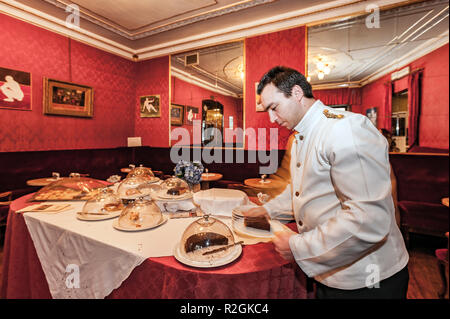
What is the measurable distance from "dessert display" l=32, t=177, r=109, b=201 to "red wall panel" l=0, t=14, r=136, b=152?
10.2 feet

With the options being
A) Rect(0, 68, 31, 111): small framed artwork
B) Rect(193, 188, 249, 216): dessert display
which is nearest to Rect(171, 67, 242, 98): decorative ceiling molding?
Rect(0, 68, 31, 111): small framed artwork

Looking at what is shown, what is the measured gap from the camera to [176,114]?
594 centimetres

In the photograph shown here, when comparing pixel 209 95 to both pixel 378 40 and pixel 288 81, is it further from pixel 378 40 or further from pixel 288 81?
pixel 288 81

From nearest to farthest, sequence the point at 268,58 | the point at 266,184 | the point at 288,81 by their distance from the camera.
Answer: the point at 288,81
the point at 266,184
the point at 268,58

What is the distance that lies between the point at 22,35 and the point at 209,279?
18.5 feet

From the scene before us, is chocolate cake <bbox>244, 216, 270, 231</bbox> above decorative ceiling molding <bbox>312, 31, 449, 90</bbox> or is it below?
below

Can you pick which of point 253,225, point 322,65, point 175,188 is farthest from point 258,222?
point 322,65

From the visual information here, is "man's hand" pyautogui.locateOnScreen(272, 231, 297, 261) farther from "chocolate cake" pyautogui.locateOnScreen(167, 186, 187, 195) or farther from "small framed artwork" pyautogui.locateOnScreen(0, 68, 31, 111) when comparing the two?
"small framed artwork" pyautogui.locateOnScreen(0, 68, 31, 111)

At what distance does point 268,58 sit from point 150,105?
11.1ft

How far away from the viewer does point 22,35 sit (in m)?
4.14

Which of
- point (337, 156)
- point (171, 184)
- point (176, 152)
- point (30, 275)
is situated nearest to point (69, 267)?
point (30, 275)

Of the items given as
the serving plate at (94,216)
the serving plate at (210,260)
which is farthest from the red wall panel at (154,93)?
the serving plate at (210,260)

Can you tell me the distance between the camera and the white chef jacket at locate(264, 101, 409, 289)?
2.68 feet

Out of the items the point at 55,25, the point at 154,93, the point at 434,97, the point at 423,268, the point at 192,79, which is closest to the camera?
the point at 423,268
